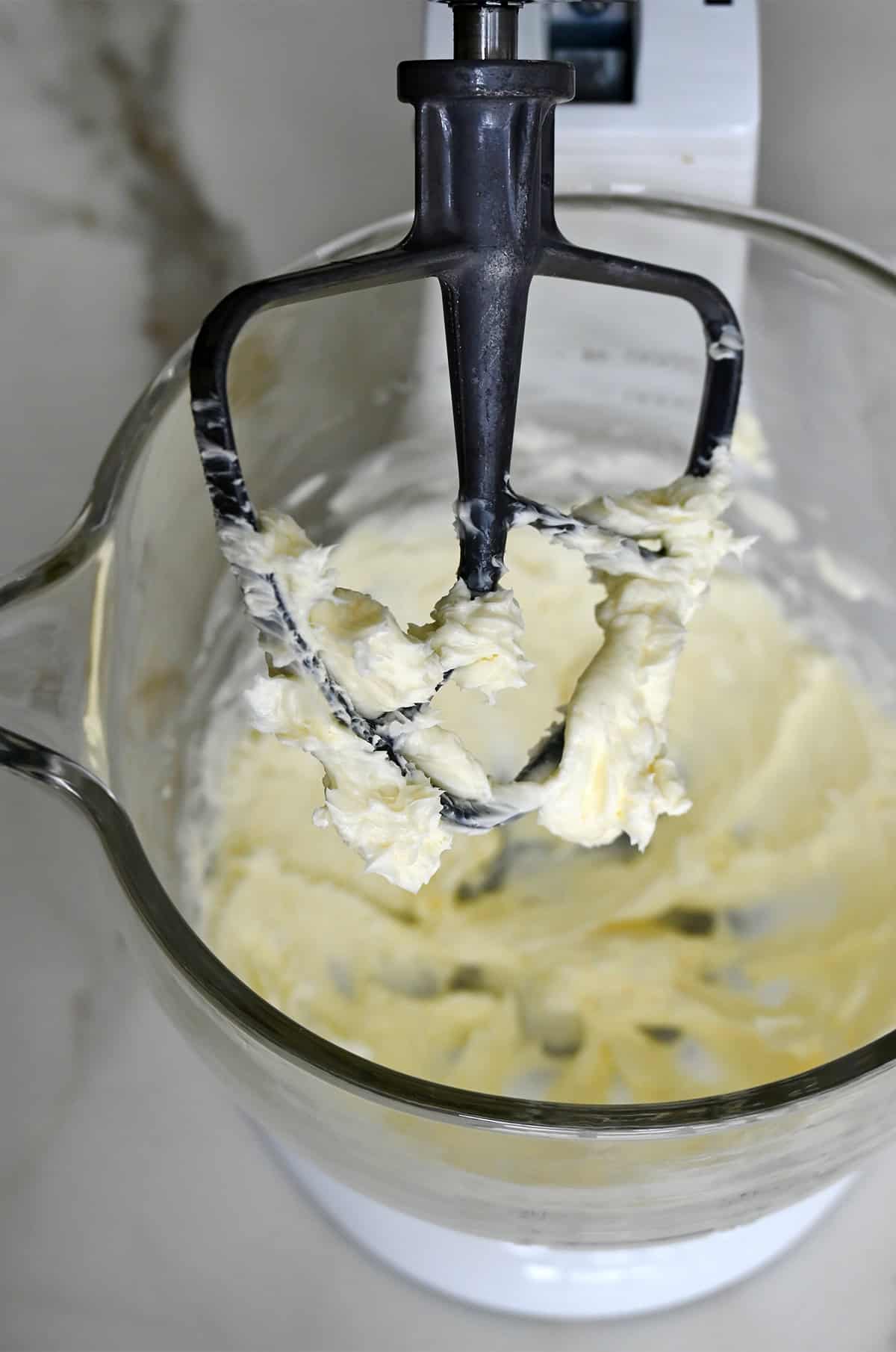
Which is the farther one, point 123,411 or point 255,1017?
point 123,411

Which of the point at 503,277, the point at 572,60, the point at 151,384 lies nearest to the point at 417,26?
the point at 572,60

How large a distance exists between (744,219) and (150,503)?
262 millimetres

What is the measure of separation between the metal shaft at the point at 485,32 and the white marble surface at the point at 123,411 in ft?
0.79

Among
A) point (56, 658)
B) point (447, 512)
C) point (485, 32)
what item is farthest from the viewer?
point (447, 512)

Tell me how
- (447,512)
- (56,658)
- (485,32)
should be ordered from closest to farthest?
(485,32)
(56,658)
(447,512)

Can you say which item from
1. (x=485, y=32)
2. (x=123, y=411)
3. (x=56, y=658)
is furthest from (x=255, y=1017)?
(x=123, y=411)

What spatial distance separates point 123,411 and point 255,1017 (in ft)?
1.38

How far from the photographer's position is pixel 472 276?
0.30 metres

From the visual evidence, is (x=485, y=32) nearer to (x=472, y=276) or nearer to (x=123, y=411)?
(x=472, y=276)

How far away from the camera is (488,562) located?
356 millimetres

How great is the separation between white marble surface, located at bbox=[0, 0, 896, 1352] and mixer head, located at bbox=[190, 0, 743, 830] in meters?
0.13

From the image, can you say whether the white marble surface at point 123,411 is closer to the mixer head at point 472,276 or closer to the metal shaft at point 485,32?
the mixer head at point 472,276

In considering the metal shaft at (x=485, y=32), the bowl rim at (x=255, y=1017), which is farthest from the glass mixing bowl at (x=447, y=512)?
the metal shaft at (x=485, y=32)

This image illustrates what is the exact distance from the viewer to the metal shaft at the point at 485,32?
0.27 metres
